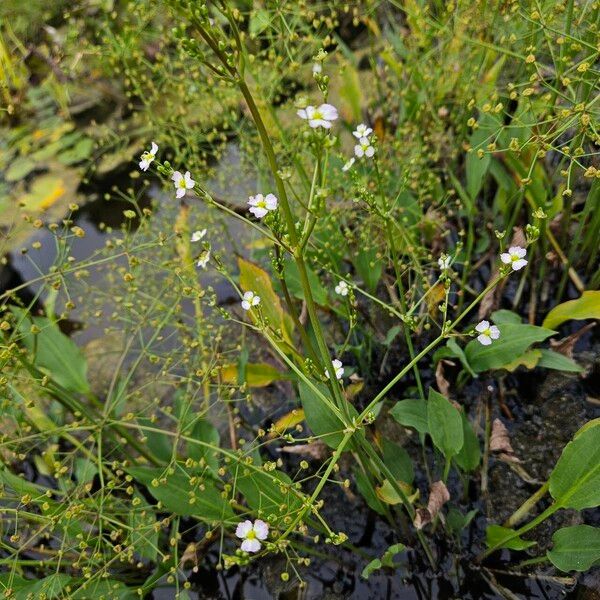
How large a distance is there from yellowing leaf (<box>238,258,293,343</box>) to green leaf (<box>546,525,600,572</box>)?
0.79 m

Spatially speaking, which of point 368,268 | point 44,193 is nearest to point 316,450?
point 368,268

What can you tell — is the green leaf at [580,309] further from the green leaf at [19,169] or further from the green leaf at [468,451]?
the green leaf at [19,169]

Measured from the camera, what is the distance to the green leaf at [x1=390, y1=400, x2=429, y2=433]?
1343 millimetres

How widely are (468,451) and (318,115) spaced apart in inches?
35.5

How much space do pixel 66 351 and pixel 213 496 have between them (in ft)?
2.44

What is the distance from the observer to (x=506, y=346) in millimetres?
1428

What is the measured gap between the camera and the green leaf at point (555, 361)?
144 cm

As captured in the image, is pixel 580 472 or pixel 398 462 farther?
pixel 398 462

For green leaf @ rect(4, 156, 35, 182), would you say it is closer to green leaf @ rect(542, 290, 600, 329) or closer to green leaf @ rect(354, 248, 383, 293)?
green leaf @ rect(354, 248, 383, 293)

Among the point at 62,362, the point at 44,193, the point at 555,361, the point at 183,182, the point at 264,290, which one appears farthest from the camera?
the point at 44,193

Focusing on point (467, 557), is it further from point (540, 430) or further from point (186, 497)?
point (186, 497)

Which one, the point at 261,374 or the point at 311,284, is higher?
the point at 311,284

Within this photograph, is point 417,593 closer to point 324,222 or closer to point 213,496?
point 213,496

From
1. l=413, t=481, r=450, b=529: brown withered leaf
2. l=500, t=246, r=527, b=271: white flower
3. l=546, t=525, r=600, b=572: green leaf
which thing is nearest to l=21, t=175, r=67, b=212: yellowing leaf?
l=413, t=481, r=450, b=529: brown withered leaf
